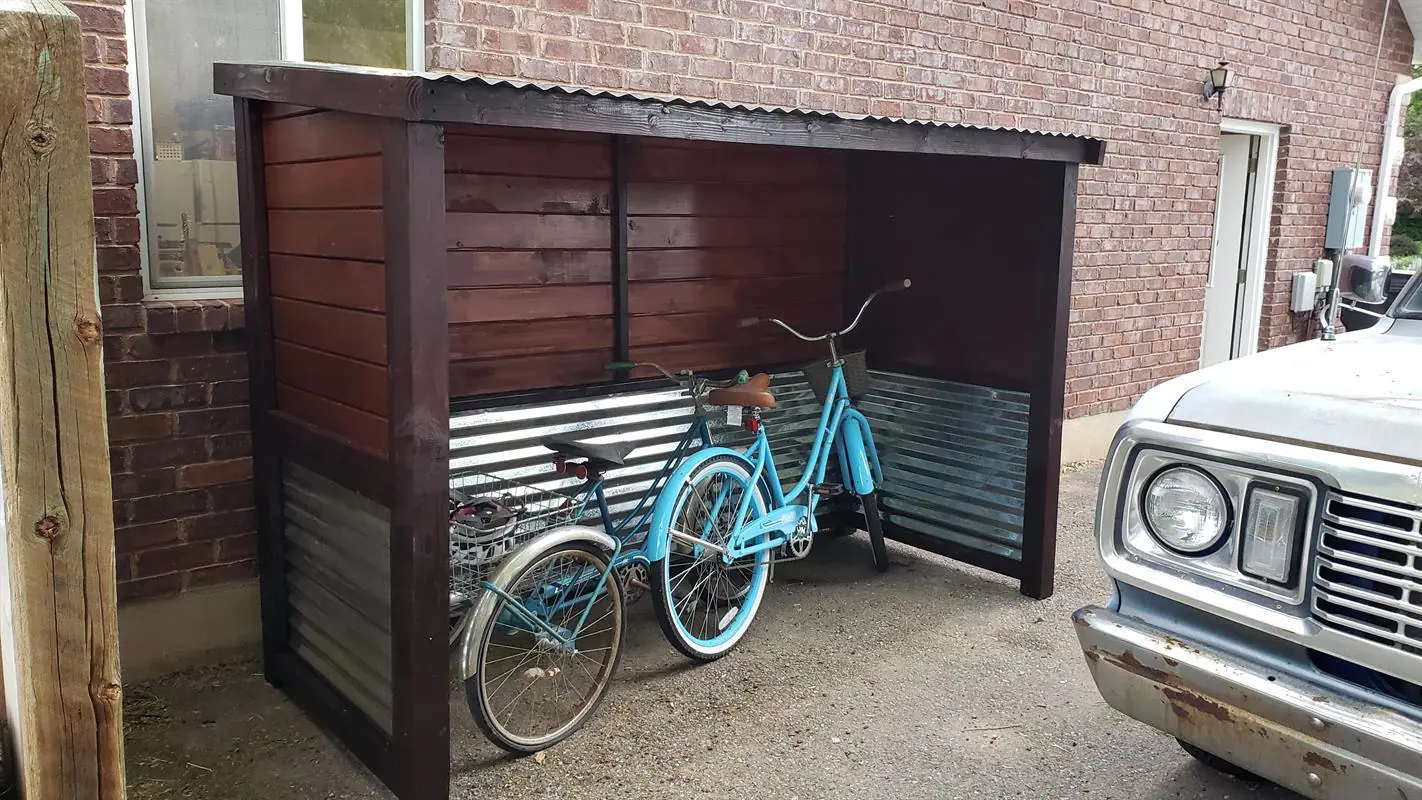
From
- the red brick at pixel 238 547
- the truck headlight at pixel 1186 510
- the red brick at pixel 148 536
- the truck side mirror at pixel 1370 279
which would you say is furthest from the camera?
the red brick at pixel 238 547

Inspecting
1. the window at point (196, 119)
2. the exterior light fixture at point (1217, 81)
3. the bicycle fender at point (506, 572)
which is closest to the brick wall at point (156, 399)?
the window at point (196, 119)

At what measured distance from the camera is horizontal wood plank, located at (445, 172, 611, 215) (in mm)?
3861

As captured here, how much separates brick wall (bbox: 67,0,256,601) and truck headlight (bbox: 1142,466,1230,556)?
2922mm

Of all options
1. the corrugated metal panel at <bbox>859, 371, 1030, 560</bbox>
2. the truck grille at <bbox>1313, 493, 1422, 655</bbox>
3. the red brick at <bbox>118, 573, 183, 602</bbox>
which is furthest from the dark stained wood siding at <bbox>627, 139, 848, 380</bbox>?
the truck grille at <bbox>1313, 493, 1422, 655</bbox>

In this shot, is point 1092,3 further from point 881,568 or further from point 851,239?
point 881,568

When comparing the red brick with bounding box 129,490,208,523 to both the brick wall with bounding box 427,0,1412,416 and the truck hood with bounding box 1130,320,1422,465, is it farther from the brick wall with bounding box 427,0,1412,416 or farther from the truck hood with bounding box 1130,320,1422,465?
the truck hood with bounding box 1130,320,1422,465

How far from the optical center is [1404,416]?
2205 mm

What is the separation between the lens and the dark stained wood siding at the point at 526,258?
12.8 ft

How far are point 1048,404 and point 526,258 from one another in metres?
2.27

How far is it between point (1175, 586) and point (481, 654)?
189cm

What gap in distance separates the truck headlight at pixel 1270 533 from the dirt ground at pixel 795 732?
1.09 metres

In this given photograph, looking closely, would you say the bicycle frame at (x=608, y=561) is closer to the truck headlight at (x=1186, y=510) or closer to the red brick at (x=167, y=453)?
the red brick at (x=167, y=453)

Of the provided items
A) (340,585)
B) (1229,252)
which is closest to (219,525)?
(340,585)

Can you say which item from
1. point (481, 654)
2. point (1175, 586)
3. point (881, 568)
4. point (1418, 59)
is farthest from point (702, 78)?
point (1418, 59)
